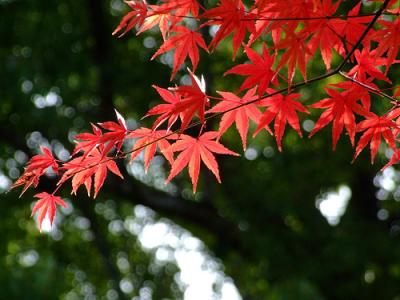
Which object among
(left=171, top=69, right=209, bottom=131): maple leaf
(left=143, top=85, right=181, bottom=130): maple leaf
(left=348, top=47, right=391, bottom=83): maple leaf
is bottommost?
(left=143, top=85, right=181, bottom=130): maple leaf

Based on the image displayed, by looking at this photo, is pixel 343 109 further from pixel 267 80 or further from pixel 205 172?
pixel 205 172

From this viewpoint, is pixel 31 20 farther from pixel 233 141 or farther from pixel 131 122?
pixel 233 141

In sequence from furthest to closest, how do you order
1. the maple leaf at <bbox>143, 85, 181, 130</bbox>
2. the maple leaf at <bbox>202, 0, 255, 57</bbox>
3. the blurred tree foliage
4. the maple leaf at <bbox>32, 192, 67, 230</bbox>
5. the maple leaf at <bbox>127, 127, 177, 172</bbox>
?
the blurred tree foliage
the maple leaf at <bbox>32, 192, 67, 230</bbox>
the maple leaf at <bbox>127, 127, 177, 172</bbox>
the maple leaf at <bbox>143, 85, 181, 130</bbox>
the maple leaf at <bbox>202, 0, 255, 57</bbox>

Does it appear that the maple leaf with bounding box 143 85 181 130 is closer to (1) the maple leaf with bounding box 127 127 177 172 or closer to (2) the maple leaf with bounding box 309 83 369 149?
(1) the maple leaf with bounding box 127 127 177 172

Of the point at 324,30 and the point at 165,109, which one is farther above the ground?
the point at 324,30

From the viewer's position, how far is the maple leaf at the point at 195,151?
4.25 ft

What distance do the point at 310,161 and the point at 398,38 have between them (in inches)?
181

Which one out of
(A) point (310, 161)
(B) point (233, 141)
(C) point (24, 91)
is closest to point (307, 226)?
Answer: (A) point (310, 161)

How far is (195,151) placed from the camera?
1.32 meters

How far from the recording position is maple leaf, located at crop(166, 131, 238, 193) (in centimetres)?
129

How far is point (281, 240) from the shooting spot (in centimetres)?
557

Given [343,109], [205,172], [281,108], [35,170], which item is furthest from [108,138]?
[205,172]

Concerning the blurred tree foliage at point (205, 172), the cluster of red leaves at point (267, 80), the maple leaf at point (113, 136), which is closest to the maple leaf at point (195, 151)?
the cluster of red leaves at point (267, 80)

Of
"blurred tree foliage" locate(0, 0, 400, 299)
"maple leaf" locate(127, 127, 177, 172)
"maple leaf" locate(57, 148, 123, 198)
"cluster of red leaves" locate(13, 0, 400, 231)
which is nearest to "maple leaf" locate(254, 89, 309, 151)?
"cluster of red leaves" locate(13, 0, 400, 231)
